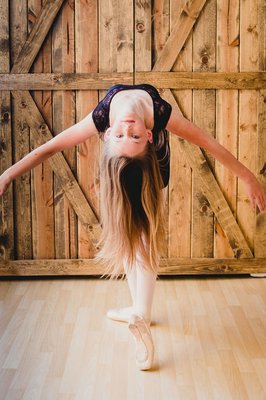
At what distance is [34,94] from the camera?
4.05 meters

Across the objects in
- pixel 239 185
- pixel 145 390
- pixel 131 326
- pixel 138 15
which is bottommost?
pixel 145 390

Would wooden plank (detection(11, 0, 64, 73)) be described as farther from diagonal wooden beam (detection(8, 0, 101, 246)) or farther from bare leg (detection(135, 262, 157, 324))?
bare leg (detection(135, 262, 157, 324))

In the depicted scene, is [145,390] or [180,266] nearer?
[145,390]

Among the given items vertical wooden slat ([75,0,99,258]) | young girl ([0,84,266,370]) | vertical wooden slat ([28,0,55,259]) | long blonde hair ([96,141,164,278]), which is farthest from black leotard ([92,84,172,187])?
vertical wooden slat ([28,0,55,259])

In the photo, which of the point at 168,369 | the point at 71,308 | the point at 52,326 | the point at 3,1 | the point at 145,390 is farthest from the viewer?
the point at 3,1

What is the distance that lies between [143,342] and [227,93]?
1.96 meters

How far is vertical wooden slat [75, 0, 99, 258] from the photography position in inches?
158

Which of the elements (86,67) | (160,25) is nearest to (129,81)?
(86,67)

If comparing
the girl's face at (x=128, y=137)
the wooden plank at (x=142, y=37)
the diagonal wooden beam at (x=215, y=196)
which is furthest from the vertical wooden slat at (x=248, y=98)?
the girl's face at (x=128, y=137)

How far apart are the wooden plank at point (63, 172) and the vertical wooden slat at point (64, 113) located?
0.15 feet

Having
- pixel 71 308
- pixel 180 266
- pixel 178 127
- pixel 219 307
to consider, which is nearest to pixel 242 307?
pixel 219 307

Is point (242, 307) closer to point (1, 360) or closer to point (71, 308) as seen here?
point (71, 308)

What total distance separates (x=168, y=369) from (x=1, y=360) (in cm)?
78

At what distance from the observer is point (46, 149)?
2.71m
